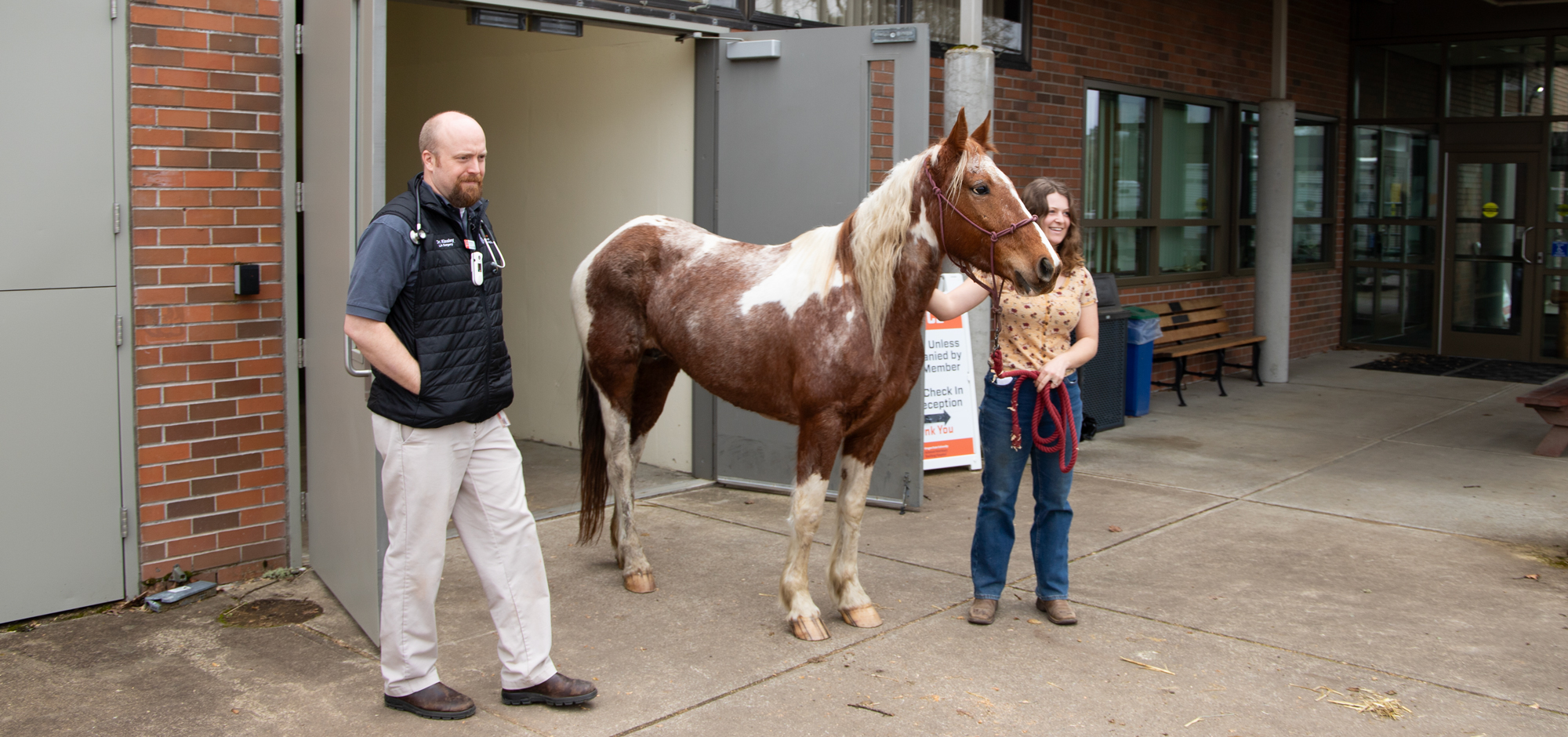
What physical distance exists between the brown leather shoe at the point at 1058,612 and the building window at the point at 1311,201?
27.7ft

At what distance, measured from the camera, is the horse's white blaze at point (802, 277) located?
4359 mm

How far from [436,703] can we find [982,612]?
2027 mm

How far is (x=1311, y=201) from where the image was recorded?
13047mm

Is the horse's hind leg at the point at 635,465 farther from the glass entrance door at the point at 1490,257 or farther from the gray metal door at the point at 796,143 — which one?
the glass entrance door at the point at 1490,257

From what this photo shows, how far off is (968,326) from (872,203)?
323 cm

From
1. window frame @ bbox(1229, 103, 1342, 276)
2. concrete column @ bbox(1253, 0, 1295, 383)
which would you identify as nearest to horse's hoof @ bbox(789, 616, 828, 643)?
concrete column @ bbox(1253, 0, 1295, 383)

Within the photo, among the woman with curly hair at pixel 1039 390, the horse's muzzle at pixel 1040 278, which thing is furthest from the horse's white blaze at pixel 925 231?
the horse's muzzle at pixel 1040 278

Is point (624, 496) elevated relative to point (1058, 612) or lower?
elevated

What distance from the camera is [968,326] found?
24.1 feet

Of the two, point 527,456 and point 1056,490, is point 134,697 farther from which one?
point 527,456

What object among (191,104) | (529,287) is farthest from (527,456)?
(191,104)

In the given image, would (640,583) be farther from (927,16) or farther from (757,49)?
(927,16)

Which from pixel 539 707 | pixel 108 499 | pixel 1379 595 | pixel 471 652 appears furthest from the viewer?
pixel 1379 595

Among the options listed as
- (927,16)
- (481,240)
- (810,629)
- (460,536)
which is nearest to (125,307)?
(481,240)
